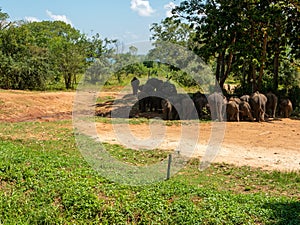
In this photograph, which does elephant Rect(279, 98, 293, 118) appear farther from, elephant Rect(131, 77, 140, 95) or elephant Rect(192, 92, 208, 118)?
elephant Rect(131, 77, 140, 95)

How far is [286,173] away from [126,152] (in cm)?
390

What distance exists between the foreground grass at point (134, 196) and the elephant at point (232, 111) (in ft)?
23.2

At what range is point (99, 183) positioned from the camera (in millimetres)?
6809

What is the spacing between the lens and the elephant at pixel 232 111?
1507 cm

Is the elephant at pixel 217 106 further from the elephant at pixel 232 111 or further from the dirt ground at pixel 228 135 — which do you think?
the dirt ground at pixel 228 135

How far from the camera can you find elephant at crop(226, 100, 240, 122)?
49.4 feet

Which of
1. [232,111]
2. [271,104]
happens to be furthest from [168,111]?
[271,104]

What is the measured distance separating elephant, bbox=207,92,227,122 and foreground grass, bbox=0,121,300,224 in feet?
22.8

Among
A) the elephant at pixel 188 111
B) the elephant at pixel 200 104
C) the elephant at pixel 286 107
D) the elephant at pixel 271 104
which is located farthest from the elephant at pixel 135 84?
the elephant at pixel 286 107

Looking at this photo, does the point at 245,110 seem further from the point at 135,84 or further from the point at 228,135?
the point at 135,84

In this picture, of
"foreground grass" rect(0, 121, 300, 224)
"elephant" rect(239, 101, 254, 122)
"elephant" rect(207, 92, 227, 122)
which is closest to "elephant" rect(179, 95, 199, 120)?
"elephant" rect(207, 92, 227, 122)

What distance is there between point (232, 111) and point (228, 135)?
2.97 meters

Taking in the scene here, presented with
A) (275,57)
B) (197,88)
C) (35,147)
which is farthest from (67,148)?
(197,88)

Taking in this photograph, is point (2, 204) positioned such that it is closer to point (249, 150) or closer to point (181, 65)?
point (249, 150)
